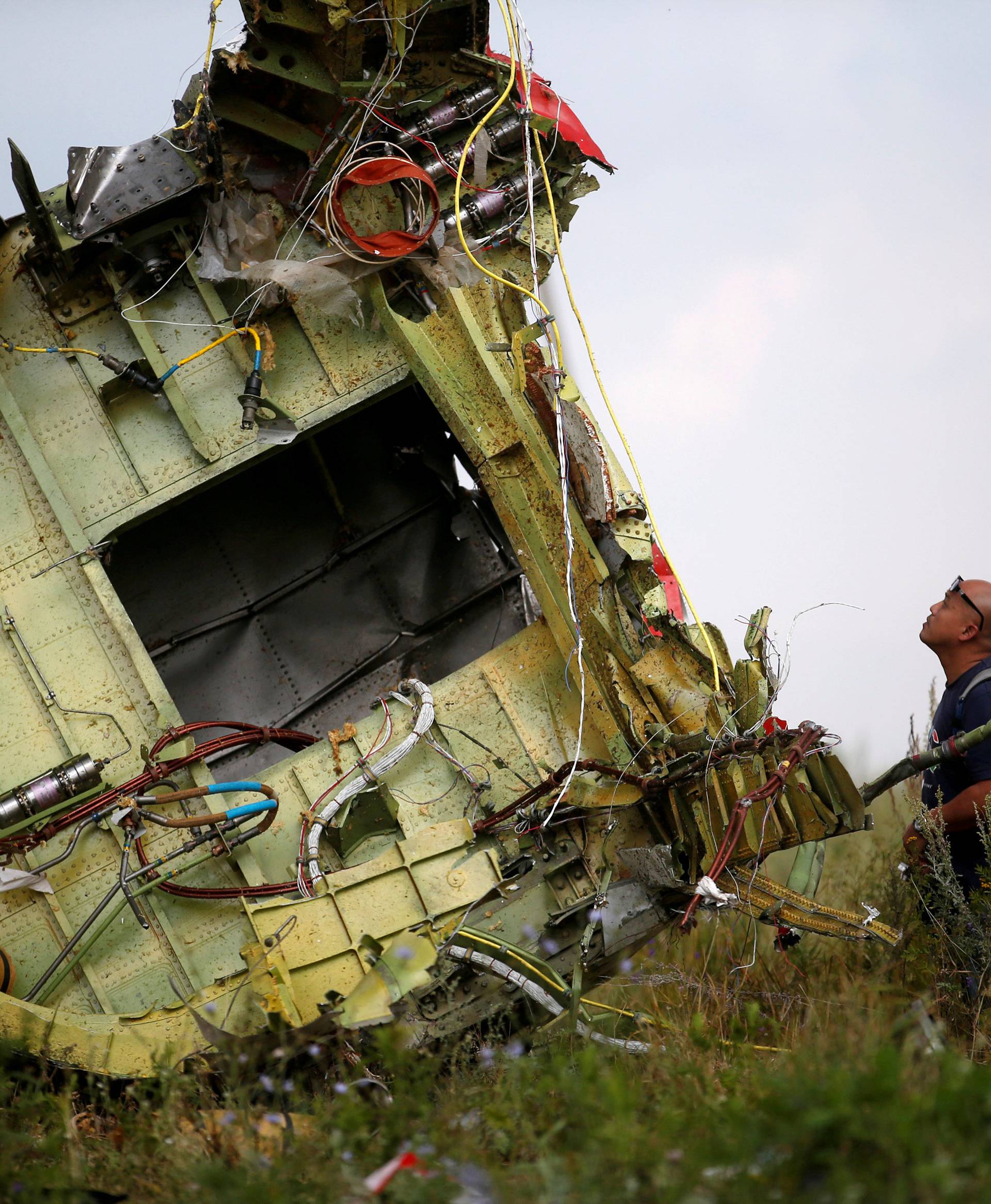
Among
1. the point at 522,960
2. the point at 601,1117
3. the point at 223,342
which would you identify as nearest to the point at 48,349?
the point at 223,342

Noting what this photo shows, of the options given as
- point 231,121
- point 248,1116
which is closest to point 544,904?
point 248,1116

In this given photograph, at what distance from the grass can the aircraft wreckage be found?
41 centimetres

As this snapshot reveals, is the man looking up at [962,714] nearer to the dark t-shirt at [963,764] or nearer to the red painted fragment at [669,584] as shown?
the dark t-shirt at [963,764]

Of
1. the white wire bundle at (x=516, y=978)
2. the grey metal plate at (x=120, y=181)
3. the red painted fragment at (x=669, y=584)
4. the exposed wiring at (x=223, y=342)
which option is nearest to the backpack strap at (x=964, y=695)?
the red painted fragment at (x=669, y=584)

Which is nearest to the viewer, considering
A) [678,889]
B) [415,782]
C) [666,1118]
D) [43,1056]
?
[666,1118]

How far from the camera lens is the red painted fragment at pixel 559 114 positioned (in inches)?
221

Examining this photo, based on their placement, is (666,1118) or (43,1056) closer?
(666,1118)

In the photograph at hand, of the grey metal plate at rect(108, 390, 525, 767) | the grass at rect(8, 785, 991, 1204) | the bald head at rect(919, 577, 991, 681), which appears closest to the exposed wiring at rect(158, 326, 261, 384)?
the grey metal plate at rect(108, 390, 525, 767)

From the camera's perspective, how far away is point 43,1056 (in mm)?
3979

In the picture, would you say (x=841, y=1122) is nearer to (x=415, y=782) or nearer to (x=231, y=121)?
(x=415, y=782)

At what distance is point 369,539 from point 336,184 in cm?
259

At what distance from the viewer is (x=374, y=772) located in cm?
516

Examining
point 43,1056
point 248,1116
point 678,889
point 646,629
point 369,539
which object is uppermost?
point 369,539

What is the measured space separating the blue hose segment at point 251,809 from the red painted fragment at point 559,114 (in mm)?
3898
